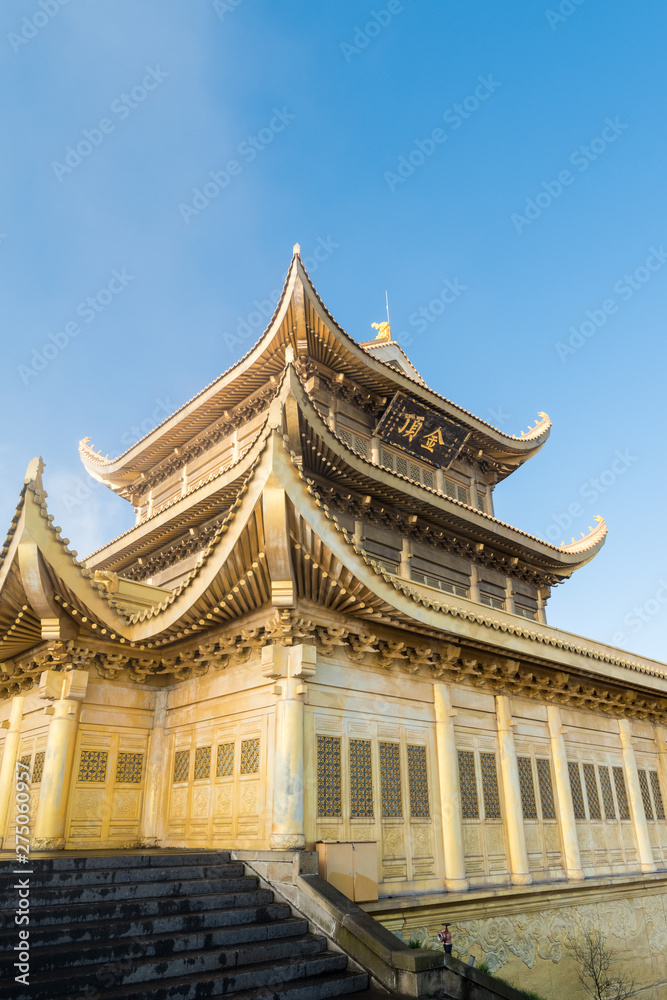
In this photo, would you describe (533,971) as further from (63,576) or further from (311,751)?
(63,576)

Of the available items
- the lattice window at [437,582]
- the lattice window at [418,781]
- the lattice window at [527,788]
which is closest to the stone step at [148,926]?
the lattice window at [418,781]

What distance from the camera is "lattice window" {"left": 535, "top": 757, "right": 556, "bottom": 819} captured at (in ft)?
38.8

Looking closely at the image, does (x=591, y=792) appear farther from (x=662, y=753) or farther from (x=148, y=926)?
(x=148, y=926)

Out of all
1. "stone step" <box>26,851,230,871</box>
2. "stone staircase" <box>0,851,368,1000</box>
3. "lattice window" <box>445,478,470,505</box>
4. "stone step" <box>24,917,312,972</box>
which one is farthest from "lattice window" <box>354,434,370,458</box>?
"stone step" <box>24,917,312,972</box>

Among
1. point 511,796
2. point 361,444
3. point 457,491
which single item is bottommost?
point 511,796

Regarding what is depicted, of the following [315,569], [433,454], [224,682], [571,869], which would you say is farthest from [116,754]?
[433,454]

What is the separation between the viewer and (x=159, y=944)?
601cm

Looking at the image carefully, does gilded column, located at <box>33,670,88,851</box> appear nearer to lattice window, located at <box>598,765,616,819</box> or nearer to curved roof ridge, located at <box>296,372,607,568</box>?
curved roof ridge, located at <box>296,372,607,568</box>

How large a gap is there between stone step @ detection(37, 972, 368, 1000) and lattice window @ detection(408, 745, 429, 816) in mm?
3426

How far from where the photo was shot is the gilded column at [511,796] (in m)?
10.7

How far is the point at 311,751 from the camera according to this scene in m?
8.51

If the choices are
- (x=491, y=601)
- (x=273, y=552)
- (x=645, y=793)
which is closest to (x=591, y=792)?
(x=645, y=793)

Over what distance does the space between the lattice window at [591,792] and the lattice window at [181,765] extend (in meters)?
7.35

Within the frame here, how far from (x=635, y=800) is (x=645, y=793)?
2.46 feet
